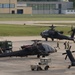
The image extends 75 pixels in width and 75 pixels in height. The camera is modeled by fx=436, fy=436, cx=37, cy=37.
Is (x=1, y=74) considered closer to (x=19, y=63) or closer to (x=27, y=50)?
(x=19, y=63)

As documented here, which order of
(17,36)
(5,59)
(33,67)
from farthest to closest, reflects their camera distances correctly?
(17,36) → (5,59) → (33,67)

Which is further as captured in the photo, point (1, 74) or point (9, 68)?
point (9, 68)

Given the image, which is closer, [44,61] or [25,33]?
[44,61]

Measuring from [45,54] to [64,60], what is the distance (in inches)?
98.9

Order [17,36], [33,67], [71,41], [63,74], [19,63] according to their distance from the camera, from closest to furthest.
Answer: [63,74], [33,67], [19,63], [71,41], [17,36]

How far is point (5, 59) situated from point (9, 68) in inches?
304

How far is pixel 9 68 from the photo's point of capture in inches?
1827

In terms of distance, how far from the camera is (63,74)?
41250 mm

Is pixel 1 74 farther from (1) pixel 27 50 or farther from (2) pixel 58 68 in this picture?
(1) pixel 27 50

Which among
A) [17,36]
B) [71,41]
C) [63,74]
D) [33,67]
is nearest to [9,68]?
[33,67]

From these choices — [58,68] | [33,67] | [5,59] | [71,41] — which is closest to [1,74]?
[33,67]

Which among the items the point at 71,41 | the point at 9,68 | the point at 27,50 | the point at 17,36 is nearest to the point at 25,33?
the point at 17,36

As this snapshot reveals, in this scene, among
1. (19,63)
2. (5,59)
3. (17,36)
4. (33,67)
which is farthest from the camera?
(17,36)

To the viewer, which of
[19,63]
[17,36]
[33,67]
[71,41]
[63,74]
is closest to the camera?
[63,74]
